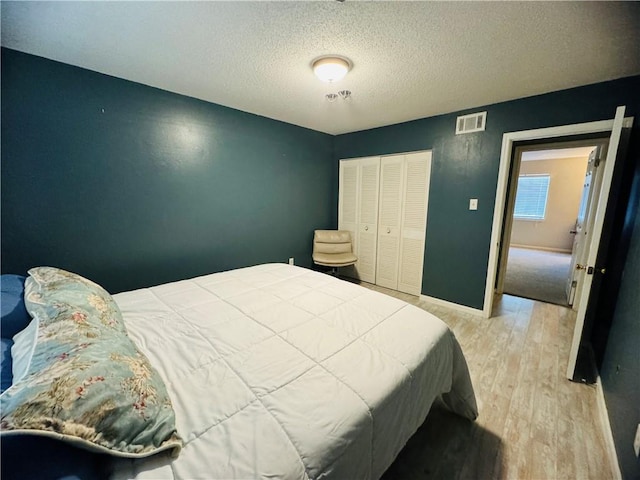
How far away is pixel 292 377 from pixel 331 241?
10.1ft

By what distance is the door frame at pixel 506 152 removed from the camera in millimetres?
2218

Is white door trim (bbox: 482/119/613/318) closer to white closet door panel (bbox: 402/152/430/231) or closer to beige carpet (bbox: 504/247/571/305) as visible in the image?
white closet door panel (bbox: 402/152/430/231)

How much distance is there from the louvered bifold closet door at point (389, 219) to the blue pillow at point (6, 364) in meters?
3.59

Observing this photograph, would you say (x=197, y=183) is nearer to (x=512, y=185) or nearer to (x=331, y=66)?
(x=331, y=66)

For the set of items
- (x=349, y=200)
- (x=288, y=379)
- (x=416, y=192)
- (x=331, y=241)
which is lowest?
(x=288, y=379)

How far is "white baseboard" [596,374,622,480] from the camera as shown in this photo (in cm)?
128

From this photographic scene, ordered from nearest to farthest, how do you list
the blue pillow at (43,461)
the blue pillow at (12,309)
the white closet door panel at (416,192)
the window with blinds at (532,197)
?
1. the blue pillow at (43,461)
2. the blue pillow at (12,309)
3. the white closet door panel at (416,192)
4. the window with blinds at (532,197)

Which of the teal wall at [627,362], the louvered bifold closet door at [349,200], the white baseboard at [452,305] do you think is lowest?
the white baseboard at [452,305]

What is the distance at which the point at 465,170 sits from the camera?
2.96 meters

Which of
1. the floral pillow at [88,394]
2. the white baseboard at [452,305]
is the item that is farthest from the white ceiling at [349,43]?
the white baseboard at [452,305]

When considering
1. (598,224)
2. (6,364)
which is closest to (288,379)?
(6,364)

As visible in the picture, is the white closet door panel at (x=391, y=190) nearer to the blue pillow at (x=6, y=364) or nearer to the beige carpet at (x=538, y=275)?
the beige carpet at (x=538, y=275)

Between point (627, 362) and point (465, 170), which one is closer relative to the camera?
point (627, 362)

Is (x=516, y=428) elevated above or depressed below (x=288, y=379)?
below
